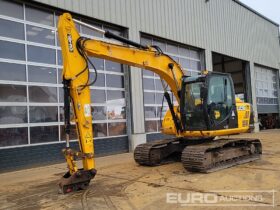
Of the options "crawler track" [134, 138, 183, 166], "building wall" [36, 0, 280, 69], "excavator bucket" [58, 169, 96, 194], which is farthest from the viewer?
"building wall" [36, 0, 280, 69]

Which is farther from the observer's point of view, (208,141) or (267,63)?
(267,63)

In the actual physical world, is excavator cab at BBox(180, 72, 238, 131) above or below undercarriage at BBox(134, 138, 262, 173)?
above

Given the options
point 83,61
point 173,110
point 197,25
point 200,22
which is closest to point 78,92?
point 83,61

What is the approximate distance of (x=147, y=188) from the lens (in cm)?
683

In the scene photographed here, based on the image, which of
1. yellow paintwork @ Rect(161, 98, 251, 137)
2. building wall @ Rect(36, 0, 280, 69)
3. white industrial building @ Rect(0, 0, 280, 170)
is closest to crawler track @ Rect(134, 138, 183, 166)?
yellow paintwork @ Rect(161, 98, 251, 137)

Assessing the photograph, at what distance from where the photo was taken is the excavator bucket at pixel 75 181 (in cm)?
640

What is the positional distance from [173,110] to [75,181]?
157 inches

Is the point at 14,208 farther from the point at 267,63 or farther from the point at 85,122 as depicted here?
the point at 267,63

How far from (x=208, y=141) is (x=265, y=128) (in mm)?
18821

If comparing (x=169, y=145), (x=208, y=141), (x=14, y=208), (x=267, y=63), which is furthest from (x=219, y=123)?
(x=267, y=63)

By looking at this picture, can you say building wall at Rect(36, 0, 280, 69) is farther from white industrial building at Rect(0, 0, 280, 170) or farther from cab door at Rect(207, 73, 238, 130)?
cab door at Rect(207, 73, 238, 130)

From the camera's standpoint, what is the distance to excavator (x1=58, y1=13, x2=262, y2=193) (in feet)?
21.8

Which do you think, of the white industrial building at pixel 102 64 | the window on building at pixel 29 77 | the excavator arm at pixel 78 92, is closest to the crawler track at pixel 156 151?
the window on building at pixel 29 77

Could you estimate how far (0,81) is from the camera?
10.3 m
